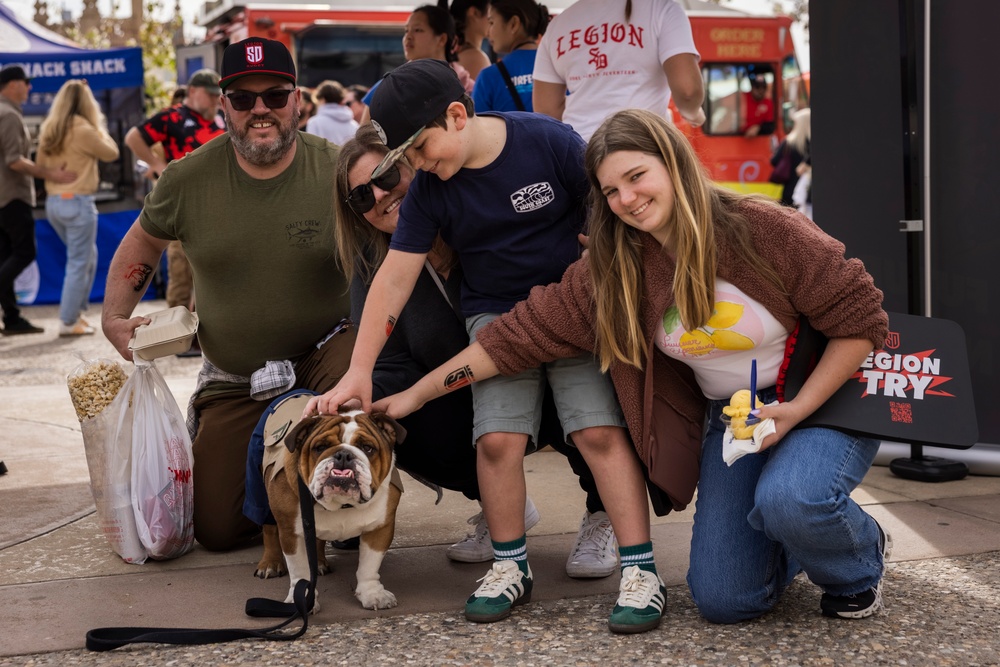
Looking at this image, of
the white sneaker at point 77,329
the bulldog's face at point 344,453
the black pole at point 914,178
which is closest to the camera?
the bulldog's face at point 344,453

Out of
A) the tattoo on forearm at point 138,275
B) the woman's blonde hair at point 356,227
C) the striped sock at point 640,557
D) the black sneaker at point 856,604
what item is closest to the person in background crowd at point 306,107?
the tattoo on forearm at point 138,275

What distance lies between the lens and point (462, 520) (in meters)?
4.05

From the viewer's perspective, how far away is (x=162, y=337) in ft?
11.7

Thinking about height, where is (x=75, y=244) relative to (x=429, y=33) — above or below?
below

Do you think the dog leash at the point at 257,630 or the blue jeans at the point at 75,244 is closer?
the dog leash at the point at 257,630

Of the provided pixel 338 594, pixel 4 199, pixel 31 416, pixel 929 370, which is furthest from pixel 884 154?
pixel 4 199

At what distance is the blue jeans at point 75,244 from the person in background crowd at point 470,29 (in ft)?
15.5

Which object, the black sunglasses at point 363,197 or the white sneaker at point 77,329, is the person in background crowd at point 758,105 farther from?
the black sunglasses at point 363,197

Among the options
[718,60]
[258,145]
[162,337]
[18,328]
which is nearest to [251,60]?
[258,145]

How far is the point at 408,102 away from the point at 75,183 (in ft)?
24.9

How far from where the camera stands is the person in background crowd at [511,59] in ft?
17.2

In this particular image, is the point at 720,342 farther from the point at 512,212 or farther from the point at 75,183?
the point at 75,183

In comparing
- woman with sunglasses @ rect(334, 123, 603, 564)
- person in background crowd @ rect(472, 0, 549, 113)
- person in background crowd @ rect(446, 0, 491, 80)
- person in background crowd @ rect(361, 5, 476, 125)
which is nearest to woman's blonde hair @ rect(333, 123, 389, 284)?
woman with sunglasses @ rect(334, 123, 603, 564)

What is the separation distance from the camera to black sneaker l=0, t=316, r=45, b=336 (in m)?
9.42
